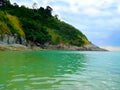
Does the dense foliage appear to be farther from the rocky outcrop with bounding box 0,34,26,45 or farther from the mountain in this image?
the rocky outcrop with bounding box 0,34,26,45

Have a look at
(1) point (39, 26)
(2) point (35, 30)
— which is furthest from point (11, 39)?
(1) point (39, 26)

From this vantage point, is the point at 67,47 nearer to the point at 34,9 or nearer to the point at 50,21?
the point at 50,21

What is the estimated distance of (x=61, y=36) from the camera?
156 m

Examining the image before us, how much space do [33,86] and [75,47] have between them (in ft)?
443

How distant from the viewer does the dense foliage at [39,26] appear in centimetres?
13175

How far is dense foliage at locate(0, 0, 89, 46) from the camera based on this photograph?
13175cm

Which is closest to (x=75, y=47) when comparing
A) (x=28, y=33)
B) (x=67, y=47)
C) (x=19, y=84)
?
(x=67, y=47)

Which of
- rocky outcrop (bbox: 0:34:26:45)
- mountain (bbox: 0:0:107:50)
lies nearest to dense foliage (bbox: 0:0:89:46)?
Result: mountain (bbox: 0:0:107:50)

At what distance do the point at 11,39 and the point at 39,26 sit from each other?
33442mm

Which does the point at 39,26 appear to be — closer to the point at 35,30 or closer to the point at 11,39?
the point at 35,30

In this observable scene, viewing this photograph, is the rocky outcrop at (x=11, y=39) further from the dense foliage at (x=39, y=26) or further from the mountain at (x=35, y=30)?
the dense foliage at (x=39, y=26)

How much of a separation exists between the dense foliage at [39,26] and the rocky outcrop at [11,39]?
11.2ft

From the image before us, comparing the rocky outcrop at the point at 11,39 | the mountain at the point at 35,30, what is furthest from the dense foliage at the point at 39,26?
the rocky outcrop at the point at 11,39

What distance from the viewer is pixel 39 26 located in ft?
467
